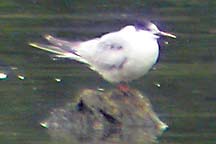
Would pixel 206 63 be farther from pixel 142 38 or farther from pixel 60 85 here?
pixel 142 38

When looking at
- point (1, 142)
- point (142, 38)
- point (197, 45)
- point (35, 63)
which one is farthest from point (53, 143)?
point (197, 45)

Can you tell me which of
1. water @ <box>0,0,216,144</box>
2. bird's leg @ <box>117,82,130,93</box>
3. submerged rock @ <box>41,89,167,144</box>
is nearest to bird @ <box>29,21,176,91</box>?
bird's leg @ <box>117,82,130,93</box>

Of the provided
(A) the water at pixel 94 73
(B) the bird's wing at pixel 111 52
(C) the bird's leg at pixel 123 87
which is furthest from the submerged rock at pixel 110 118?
(B) the bird's wing at pixel 111 52

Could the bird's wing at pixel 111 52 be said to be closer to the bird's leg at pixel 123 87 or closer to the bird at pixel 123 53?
the bird at pixel 123 53

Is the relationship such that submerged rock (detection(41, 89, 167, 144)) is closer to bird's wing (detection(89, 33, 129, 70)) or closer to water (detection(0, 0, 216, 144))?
water (detection(0, 0, 216, 144))

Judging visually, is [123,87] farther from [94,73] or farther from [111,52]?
[94,73]

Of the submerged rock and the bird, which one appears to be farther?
the bird
